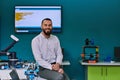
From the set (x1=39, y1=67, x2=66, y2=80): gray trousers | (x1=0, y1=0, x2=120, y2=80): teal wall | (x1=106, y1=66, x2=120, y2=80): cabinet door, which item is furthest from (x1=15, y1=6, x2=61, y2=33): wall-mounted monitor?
(x1=39, y1=67, x2=66, y2=80): gray trousers

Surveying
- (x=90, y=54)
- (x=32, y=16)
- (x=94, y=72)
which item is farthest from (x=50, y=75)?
(x=32, y=16)

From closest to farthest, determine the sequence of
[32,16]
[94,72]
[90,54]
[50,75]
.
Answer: [50,75] < [94,72] < [90,54] < [32,16]

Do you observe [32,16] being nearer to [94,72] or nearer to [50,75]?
[94,72]

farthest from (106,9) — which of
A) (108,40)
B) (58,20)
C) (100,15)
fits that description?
(58,20)

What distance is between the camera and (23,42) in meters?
5.84

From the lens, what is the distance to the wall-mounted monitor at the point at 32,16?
5723mm

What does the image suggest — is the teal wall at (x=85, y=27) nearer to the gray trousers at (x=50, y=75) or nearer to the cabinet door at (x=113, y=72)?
the cabinet door at (x=113, y=72)

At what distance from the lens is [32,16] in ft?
18.8

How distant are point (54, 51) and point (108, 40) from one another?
1.89 metres

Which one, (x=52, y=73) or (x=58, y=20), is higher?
(x=58, y=20)

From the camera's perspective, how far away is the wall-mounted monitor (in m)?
5.72

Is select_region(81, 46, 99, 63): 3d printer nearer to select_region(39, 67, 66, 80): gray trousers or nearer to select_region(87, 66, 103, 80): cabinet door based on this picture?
select_region(87, 66, 103, 80): cabinet door

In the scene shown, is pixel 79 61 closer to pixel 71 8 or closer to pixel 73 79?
pixel 73 79

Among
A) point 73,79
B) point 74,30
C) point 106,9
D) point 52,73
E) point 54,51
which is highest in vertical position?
point 106,9
